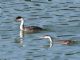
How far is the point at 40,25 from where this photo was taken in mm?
29984

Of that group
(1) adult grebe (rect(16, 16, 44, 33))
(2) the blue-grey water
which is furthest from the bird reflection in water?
(1) adult grebe (rect(16, 16, 44, 33))

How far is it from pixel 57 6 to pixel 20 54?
12364 millimetres

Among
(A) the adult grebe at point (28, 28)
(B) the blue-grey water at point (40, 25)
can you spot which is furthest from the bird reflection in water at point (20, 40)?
(A) the adult grebe at point (28, 28)

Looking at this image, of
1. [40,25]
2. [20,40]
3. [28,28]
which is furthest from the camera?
[40,25]

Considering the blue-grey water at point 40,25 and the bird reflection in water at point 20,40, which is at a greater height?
the blue-grey water at point 40,25

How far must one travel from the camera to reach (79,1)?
37250 millimetres

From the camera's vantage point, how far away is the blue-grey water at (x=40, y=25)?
23.3 metres

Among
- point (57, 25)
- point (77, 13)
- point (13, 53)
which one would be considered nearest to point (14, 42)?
point (13, 53)

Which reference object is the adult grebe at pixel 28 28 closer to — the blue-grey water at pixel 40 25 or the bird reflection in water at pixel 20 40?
the blue-grey water at pixel 40 25

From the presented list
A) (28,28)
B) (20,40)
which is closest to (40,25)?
(28,28)

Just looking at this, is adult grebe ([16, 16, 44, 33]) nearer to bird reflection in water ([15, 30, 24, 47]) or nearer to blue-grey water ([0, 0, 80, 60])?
blue-grey water ([0, 0, 80, 60])

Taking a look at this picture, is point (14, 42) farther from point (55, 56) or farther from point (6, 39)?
point (55, 56)

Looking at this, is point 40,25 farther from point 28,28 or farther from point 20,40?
point 20,40

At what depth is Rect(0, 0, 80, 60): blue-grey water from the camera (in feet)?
76.3
